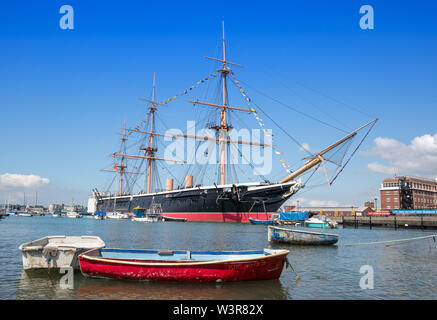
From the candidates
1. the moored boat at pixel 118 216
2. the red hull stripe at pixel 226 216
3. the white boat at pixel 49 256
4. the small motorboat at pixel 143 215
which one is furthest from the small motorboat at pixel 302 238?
the moored boat at pixel 118 216

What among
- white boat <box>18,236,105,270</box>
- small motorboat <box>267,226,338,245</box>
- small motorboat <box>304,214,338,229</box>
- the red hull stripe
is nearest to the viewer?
white boat <box>18,236,105,270</box>

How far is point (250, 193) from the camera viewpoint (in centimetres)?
5512

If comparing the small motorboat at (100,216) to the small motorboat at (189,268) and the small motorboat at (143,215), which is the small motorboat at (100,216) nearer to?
the small motorboat at (143,215)

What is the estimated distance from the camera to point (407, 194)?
99.8 m

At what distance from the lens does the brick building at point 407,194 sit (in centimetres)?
10000

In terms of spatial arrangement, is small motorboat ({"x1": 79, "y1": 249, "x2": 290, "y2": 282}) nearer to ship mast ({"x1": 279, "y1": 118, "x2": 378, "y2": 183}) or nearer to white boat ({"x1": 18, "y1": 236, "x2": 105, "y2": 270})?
white boat ({"x1": 18, "y1": 236, "x2": 105, "y2": 270})

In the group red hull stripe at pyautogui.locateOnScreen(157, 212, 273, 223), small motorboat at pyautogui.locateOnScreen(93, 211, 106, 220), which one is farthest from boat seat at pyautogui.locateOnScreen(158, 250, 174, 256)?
small motorboat at pyautogui.locateOnScreen(93, 211, 106, 220)

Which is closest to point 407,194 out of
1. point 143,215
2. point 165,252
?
point 143,215

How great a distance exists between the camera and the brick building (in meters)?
100

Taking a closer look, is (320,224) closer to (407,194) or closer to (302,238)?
(302,238)

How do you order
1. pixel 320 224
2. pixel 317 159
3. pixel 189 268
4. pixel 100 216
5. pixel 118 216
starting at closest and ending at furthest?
pixel 189 268, pixel 317 159, pixel 320 224, pixel 118 216, pixel 100 216
